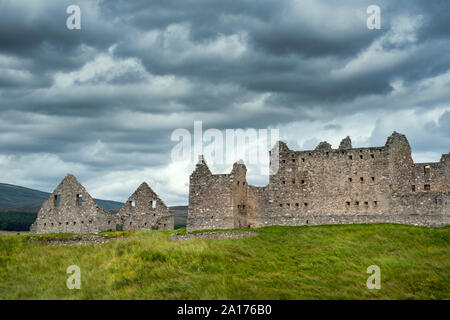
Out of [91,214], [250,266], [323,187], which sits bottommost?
[250,266]

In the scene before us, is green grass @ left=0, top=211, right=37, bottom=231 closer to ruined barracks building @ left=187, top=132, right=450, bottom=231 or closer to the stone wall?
the stone wall

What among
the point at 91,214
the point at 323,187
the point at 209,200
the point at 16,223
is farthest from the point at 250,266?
the point at 16,223

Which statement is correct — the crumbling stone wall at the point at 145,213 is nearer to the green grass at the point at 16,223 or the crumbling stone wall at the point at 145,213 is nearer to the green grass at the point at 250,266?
the green grass at the point at 250,266

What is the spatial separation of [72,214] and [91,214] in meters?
2.51

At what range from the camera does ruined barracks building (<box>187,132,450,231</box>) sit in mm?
46156

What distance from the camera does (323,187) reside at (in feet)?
157

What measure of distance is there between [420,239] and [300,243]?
9513 mm

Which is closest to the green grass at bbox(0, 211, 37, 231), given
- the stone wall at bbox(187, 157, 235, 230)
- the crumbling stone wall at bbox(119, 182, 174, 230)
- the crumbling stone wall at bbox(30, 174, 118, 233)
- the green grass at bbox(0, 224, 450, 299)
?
the crumbling stone wall at bbox(30, 174, 118, 233)

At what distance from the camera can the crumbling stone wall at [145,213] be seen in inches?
2005

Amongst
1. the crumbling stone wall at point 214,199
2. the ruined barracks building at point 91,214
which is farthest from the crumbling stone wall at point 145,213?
the crumbling stone wall at point 214,199

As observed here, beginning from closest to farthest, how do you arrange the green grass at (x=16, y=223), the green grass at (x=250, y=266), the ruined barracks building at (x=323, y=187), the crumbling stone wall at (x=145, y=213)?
the green grass at (x=250, y=266) < the ruined barracks building at (x=323, y=187) < the crumbling stone wall at (x=145, y=213) < the green grass at (x=16, y=223)

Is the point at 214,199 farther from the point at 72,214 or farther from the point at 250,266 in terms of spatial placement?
the point at 72,214
